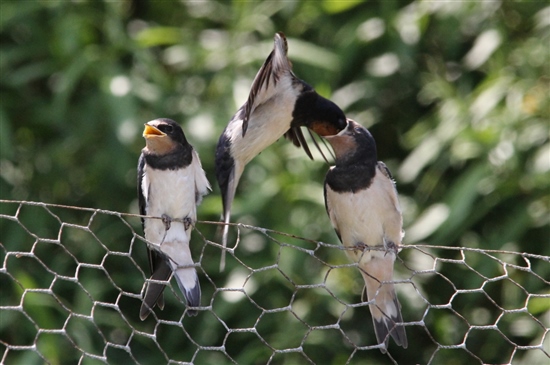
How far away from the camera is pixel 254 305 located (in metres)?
2.55

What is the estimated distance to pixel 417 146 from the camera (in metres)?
2.81

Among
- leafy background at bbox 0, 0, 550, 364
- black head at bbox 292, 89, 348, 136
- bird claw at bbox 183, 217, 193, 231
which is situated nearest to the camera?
bird claw at bbox 183, 217, 193, 231

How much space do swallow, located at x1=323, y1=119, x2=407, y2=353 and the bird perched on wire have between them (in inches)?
3.6

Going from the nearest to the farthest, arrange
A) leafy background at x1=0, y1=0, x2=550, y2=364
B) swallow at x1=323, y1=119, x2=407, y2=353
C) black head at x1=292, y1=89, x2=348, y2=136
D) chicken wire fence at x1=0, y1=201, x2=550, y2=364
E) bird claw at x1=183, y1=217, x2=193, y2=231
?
bird claw at x1=183, y1=217, x2=193, y2=231, swallow at x1=323, y1=119, x2=407, y2=353, black head at x1=292, y1=89, x2=348, y2=136, chicken wire fence at x1=0, y1=201, x2=550, y2=364, leafy background at x1=0, y1=0, x2=550, y2=364

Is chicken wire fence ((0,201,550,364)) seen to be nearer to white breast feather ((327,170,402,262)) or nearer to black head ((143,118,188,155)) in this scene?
white breast feather ((327,170,402,262))

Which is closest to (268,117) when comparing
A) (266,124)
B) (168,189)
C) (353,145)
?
(266,124)

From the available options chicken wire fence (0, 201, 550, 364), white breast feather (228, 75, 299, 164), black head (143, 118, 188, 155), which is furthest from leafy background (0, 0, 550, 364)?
black head (143, 118, 188, 155)

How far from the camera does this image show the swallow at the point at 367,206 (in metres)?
1.89

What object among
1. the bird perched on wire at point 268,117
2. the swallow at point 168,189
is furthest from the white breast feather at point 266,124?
the swallow at point 168,189

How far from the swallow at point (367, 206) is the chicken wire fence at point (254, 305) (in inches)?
21.2

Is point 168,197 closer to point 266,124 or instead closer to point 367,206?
point 266,124

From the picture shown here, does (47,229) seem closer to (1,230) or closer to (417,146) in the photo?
(1,230)

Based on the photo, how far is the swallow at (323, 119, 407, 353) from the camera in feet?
6.19

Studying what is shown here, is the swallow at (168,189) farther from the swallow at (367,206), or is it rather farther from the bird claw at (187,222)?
the swallow at (367,206)
